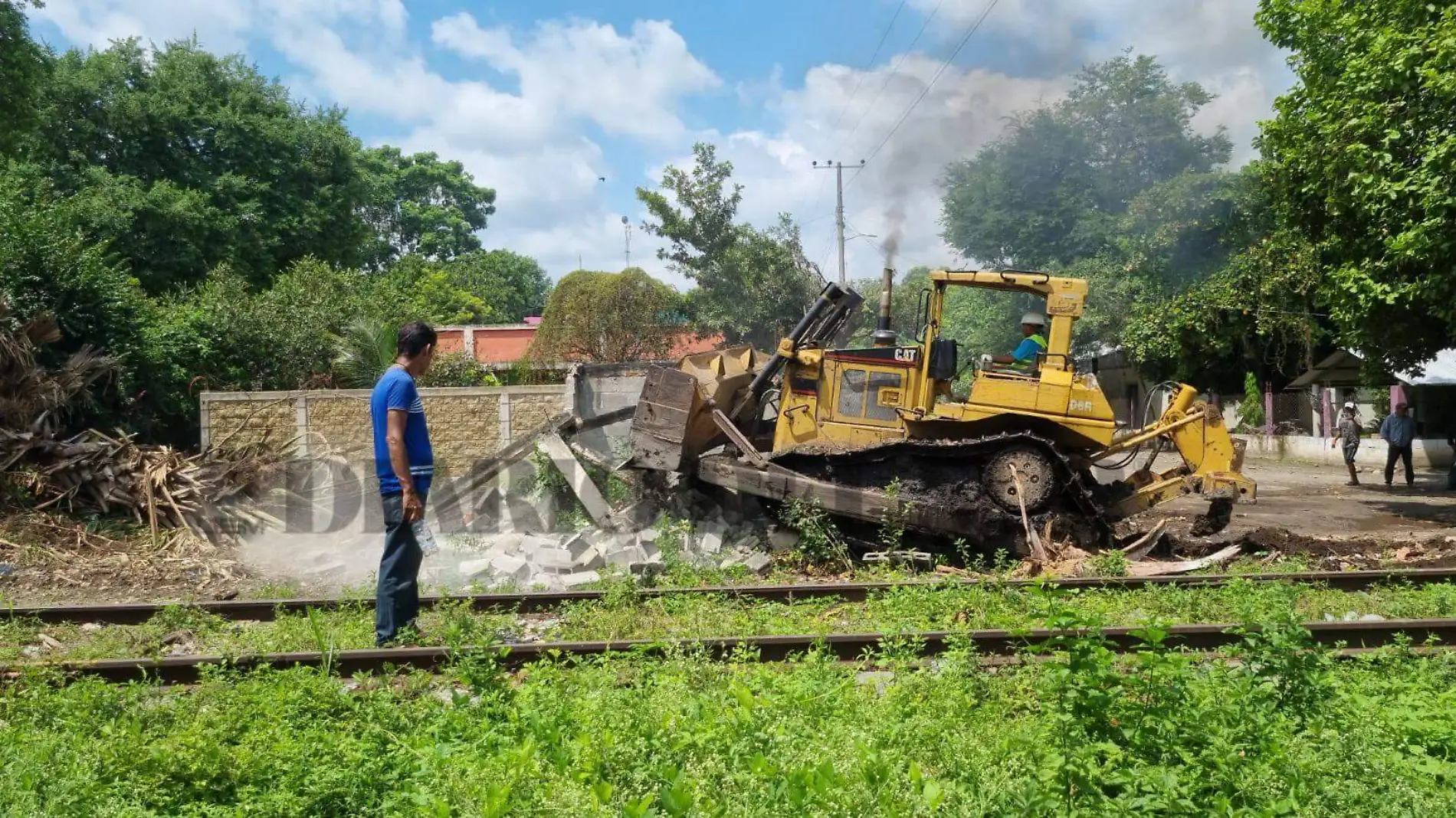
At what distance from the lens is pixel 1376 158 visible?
11758 mm

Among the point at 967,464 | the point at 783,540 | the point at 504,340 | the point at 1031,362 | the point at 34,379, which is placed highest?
the point at 504,340

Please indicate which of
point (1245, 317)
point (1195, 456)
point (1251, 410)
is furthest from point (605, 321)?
point (1251, 410)

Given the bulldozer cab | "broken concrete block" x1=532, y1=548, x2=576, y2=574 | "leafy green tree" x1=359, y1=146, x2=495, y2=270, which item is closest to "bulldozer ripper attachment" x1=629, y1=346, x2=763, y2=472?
"broken concrete block" x1=532, y1=548, x2=576, y2=574

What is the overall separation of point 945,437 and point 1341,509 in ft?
28.1

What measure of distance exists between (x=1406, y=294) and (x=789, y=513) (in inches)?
338

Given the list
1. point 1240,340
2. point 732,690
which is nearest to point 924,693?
point 732,690

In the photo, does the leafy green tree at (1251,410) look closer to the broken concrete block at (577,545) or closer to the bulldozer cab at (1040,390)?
the bulldozer cab at (1040,390)

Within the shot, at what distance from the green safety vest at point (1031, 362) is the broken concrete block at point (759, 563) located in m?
3.04

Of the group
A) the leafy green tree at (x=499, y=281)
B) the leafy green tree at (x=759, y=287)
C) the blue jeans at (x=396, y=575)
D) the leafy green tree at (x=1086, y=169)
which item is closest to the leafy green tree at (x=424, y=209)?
the leafy green tree at (x=499, y=281)

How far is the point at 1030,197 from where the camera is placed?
27.8 meters

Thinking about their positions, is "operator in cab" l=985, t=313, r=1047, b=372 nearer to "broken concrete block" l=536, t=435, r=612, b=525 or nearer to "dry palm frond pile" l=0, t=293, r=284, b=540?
"broken concrete block" l=536, t=435, r=612, b=525

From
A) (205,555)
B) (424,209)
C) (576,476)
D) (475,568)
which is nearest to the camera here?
(475,568)

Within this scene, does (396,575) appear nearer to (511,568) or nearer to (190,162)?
(511,568)

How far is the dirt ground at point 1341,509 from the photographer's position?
11961 mm
